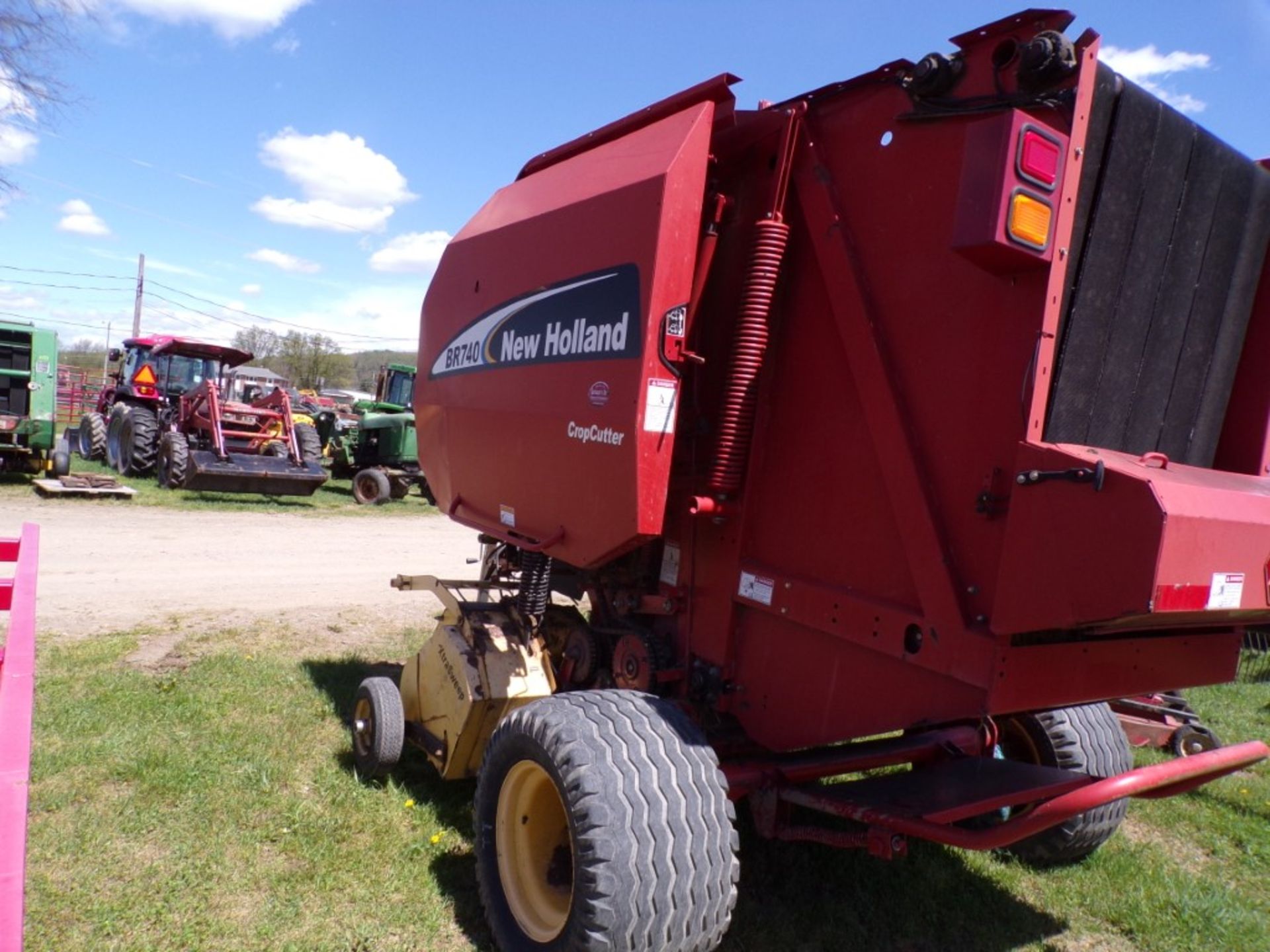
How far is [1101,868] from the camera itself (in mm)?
4027

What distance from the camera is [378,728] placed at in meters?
4.13

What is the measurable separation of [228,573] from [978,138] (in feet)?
26.5

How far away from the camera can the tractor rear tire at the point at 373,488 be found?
15.9 m

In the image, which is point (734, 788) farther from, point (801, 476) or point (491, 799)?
point (801, 476)

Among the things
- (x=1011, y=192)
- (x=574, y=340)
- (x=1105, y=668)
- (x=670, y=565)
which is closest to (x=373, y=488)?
(x=670, y=565)

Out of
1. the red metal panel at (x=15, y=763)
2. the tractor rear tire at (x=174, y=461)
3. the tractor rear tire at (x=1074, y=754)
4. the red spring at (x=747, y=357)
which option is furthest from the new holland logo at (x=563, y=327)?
the tractor rear tire at (x=174, y=461)

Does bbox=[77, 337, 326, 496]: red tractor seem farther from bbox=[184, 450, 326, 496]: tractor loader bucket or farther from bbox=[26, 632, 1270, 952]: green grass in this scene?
bbox=[26, 632, 1270, 952]: green grass

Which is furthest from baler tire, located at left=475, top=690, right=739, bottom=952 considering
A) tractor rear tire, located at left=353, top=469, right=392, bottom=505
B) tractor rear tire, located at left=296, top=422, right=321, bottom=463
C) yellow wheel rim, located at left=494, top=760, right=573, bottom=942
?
tractor rear tire, located at left=296, top=422, right=321, bottom=463

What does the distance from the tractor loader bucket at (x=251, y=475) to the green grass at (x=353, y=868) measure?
9261 millimetres

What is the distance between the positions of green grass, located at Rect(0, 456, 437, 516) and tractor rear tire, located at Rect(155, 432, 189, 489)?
0.49 ft

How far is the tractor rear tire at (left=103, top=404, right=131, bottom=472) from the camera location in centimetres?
1591

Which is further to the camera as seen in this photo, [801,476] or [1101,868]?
[1101,868]

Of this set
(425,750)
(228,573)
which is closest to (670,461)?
(425,750)

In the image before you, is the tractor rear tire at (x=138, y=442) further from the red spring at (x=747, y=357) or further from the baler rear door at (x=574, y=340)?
the red spring at (x=747, y=357)
